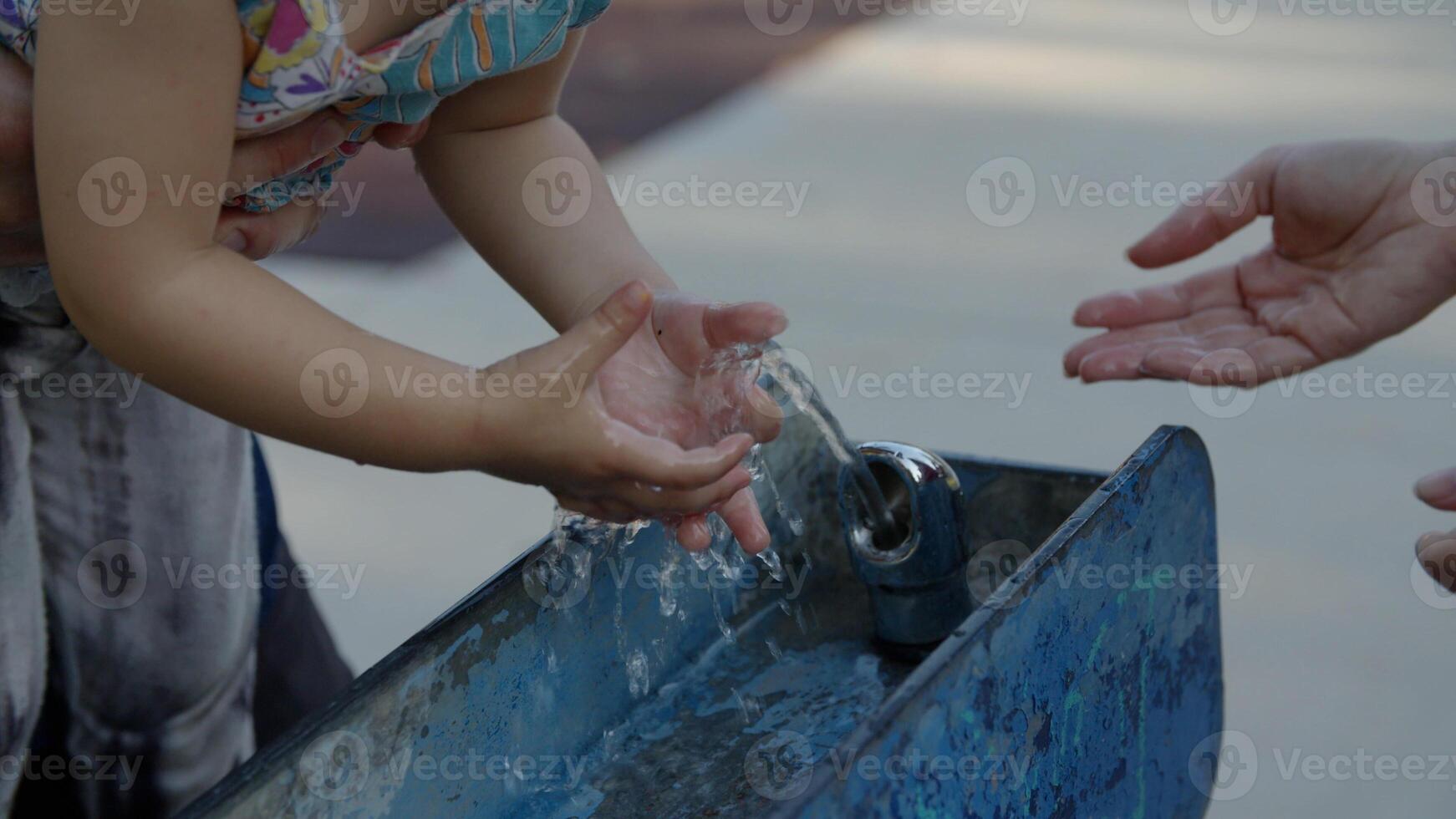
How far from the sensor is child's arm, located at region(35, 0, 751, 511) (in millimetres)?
761

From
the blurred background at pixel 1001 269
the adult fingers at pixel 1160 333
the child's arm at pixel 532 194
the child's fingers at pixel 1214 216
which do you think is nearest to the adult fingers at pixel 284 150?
the child's arm at pixel 532 194

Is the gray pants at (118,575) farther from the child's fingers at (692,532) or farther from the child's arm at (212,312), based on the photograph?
the child's fingers at (692,532)

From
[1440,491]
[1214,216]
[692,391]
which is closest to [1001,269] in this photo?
[1214,216]

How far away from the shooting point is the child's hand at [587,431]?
83 centimetres

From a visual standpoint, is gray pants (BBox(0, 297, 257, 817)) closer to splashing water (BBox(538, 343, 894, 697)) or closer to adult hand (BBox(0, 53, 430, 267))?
adult hand (BBox(0, 53, 430, 267))

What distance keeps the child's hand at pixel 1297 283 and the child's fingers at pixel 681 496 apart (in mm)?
507

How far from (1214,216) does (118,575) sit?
3.12 ft

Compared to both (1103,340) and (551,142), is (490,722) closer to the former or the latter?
(551,142)

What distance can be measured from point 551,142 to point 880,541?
0.36m

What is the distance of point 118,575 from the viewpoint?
3.74 ft

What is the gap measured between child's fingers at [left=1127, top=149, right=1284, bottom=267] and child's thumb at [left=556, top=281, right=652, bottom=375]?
2.36 feet

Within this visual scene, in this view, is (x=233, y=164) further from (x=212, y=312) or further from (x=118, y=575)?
(x=118, y=575)

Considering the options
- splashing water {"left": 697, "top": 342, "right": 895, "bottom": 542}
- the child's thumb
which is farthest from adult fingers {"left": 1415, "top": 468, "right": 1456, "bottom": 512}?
the child's thumb

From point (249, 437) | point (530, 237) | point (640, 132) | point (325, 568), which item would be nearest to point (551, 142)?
point (530, 237)
